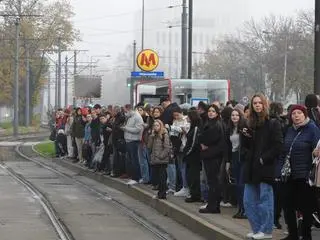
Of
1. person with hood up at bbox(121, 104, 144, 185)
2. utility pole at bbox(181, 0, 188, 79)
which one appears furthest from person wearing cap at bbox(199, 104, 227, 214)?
utility pole at bbox(181, 0, 188, 79)

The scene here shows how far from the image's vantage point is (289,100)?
55625 mm

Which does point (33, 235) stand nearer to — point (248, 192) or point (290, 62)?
point (248, 192)

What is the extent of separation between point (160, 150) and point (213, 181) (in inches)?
88.4

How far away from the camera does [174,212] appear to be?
12617 millimetres

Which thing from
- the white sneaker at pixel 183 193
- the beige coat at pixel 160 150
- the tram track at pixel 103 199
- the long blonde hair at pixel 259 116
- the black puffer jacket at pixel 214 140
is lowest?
the tram track at pixel 103 199

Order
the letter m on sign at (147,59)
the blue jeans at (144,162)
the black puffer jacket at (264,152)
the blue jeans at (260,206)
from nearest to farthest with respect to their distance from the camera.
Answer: the black puffer jacket at (264,152) < the blue jeans at (260,206) < the blue jeans at (144,162) < the letter m on sign at (147,59)

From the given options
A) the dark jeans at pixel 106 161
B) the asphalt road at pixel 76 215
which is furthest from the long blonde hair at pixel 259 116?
the dark jeans at pixel 106 161

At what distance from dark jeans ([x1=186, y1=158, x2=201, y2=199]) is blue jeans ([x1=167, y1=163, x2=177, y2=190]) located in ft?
4.29

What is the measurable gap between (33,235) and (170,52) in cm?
4942

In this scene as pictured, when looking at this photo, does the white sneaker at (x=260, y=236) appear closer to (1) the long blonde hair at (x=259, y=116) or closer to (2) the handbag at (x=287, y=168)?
(2) the handbag at (x=287, y=168)

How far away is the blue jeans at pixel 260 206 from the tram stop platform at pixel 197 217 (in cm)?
30

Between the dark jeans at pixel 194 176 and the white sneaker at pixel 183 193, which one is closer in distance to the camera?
the dark jeans at pixel 194 176

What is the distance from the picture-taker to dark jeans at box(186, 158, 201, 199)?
516 inches

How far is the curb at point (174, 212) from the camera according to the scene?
33.8ft
